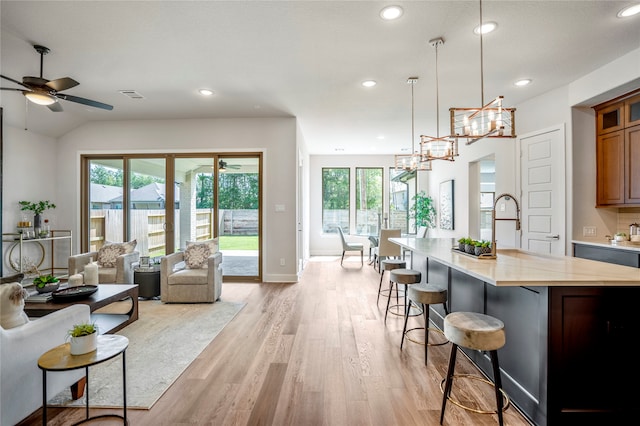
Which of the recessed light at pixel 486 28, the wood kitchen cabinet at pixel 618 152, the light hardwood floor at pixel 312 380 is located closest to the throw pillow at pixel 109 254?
the light hardwood floor at pixel 312 380

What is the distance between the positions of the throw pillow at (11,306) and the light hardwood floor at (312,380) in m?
0.65

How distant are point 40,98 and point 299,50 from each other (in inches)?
111

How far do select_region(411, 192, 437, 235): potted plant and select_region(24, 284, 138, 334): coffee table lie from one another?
6.96 meters

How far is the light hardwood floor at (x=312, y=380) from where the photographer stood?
1889mm

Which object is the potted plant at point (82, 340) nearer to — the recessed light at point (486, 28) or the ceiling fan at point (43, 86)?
the ceiling fan at point (43, 86)

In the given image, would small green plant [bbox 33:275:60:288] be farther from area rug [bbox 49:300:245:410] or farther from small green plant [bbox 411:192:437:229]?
small green plant [bbox 411:192:437:229]

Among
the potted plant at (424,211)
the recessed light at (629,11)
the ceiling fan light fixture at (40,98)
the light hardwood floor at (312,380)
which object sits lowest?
the light hardwood floor at (312,380)

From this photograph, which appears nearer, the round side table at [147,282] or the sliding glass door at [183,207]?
the round side table at [147,282]

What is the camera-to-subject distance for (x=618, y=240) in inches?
140

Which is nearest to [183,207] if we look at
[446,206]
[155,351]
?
[155,351]

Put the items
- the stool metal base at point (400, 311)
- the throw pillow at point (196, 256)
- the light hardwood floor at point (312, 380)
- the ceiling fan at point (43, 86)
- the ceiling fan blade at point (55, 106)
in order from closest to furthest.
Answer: the light hardwood floor at point (312, 380), the ceiling fan at point (43, 86), the ceiling fan blade at point (55, 106), the stool metal base at point (400, 311), the throw pillow at point (196, 256)

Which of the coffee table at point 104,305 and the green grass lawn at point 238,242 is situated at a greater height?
the green grass lawn at point 238,242

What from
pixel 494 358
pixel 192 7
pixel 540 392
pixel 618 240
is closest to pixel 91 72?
pixel 192 7

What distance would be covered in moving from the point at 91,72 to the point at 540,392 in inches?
215
